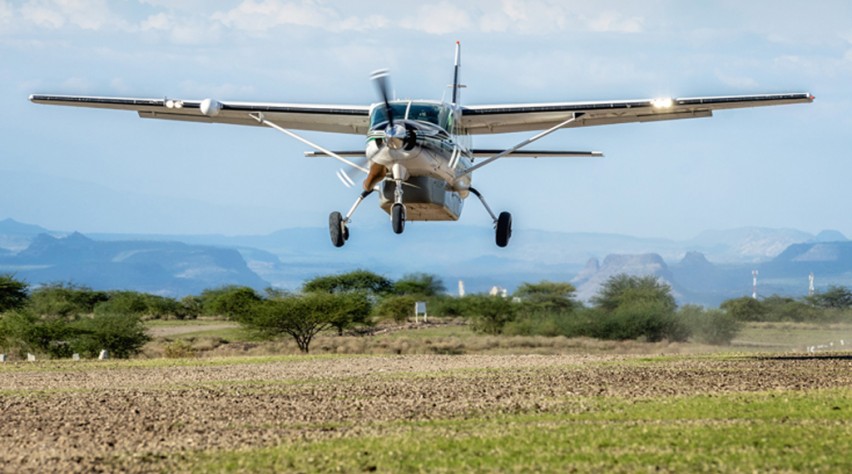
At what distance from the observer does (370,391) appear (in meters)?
17.5

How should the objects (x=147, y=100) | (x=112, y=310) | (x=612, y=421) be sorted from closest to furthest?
(x=612, y=421), (x=147, y=100), (x=112, y=310)

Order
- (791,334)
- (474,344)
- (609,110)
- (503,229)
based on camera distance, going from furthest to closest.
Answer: (791,334) → (474,344) → (503,229) → (609,110)

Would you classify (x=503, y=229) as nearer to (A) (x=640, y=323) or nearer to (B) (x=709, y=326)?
(A) (x=640, y=323)

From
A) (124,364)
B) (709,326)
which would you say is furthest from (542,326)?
(124,364)

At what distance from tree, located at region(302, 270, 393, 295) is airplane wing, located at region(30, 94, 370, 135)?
29.9m

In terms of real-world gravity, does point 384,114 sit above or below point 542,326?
above

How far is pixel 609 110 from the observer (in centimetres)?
2533

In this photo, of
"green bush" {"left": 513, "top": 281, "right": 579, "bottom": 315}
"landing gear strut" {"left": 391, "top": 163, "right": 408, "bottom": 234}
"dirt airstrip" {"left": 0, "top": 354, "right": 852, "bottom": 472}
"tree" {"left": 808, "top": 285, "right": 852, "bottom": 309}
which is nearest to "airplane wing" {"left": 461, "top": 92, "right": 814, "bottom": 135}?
"landing gear strut" {"left": 391, "top": 163, "right": 408, "bottom": 234}

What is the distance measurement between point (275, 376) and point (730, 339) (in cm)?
2915

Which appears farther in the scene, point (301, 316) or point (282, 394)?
point (301, 316)

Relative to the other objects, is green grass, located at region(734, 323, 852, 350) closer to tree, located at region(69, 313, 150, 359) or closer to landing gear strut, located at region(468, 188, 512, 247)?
landing gear strut, located at region(468, 188, 512, 247)

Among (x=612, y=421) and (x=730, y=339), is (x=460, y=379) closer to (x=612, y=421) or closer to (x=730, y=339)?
(x=612, y=421)

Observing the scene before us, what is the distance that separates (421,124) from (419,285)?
50330 millimetres

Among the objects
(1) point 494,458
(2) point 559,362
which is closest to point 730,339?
(2) point 559,362
